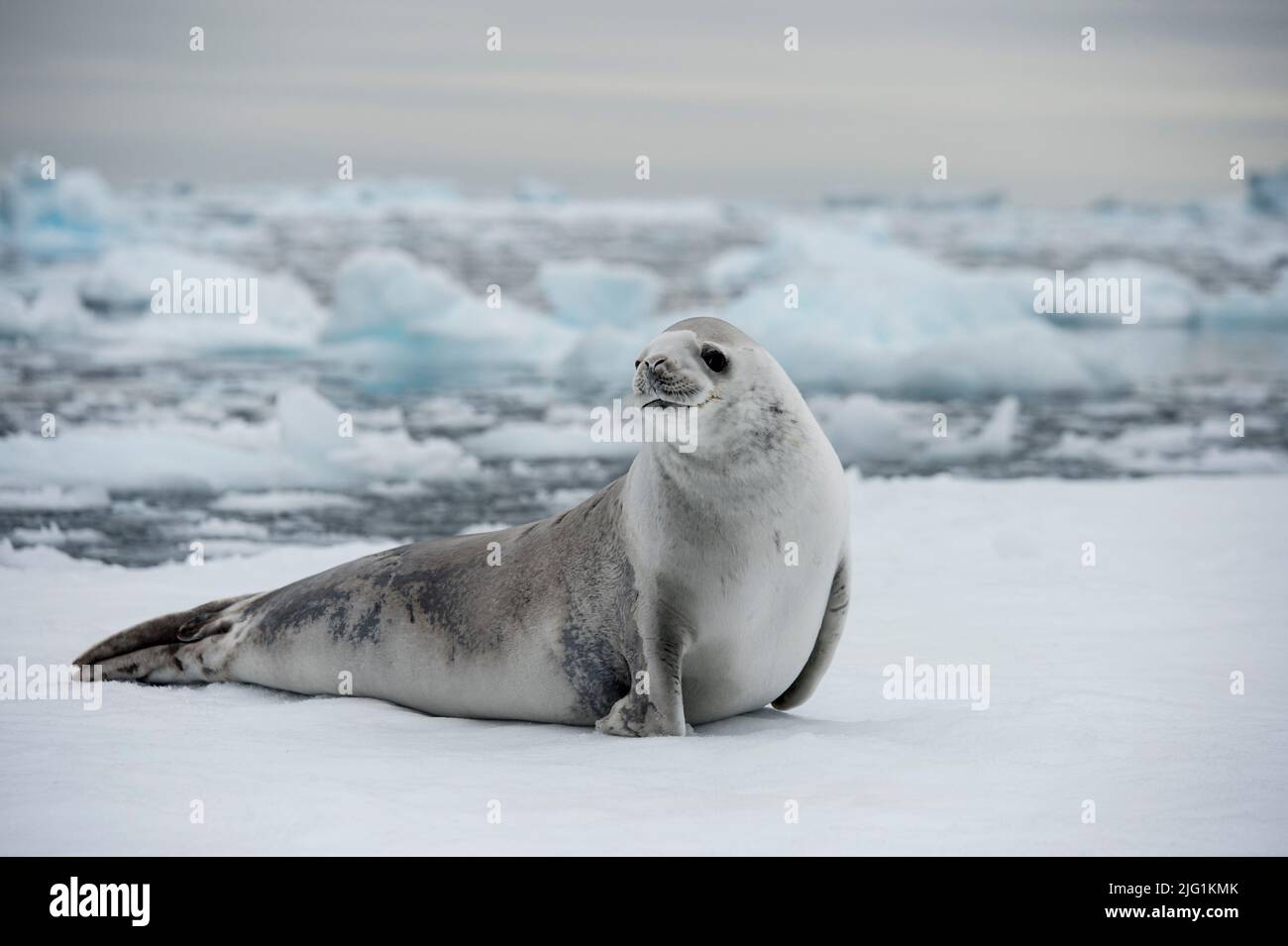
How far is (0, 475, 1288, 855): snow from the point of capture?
8.71 ft

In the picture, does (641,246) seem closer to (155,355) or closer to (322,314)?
(322,314)

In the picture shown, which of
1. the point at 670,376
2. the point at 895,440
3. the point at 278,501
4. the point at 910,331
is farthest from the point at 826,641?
the point at 910,331

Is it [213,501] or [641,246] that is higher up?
[641,246]

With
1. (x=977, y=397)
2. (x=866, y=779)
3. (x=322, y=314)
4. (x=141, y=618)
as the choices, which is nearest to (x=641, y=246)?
→ (x=322, y=314)

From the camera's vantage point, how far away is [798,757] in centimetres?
321

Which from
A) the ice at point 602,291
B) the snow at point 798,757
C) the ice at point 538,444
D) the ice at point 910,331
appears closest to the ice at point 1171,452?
the ice at point 910,331

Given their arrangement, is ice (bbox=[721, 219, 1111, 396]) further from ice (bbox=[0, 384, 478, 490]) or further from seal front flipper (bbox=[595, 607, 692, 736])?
seal front flipper (bbox=[595, 607, 692, 736])

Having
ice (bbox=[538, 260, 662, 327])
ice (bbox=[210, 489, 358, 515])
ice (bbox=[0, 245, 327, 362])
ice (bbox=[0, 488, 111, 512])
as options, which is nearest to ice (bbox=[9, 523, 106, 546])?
ice (bbox=[0, 488, 111, 512])

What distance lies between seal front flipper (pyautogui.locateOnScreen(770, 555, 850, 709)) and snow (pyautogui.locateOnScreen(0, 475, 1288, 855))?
74 millimetres

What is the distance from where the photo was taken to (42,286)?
1916 centimetres

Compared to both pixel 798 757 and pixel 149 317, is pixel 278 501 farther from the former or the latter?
pixel 149 317

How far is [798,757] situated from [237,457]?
24.4 feet

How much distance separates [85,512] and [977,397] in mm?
9463

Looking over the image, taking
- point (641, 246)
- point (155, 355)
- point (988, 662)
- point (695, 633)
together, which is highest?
point (641, 246)
